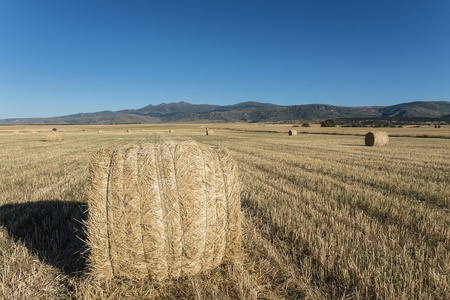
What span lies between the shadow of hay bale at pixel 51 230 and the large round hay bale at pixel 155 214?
0.28m

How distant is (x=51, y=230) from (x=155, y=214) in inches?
101

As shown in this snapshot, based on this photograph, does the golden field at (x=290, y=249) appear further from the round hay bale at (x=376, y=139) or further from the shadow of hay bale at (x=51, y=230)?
the round hay bale at (x=376, y=139)

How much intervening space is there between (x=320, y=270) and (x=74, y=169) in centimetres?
1006

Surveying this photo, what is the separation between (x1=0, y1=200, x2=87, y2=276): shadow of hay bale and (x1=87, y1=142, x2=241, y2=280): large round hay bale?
279 mm

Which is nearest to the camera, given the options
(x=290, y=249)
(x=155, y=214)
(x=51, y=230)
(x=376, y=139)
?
(x=155, y=214)

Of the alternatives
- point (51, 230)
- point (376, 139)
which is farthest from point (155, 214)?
point (376, 139)

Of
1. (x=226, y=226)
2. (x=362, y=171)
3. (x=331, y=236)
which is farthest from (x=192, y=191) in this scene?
(x=362, y=171)

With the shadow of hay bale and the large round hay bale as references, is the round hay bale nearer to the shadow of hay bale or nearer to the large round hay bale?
the large round hay bale

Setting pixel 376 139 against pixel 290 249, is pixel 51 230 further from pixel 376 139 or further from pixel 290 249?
pixel 376 139

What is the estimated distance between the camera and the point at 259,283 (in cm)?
288

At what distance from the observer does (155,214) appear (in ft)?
9.70

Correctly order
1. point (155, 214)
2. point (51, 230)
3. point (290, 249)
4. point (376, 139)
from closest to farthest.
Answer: point (155, 214) < point (290, 249) < point (51, 230) < point (376, 139)

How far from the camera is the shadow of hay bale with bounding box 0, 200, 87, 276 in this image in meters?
3.35

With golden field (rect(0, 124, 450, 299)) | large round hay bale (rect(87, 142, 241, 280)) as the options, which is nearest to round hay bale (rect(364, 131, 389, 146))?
golden field (rect(0, 124, 450, 299))
